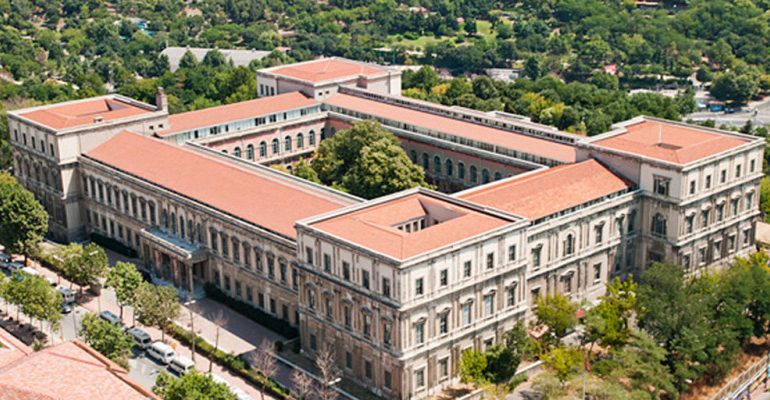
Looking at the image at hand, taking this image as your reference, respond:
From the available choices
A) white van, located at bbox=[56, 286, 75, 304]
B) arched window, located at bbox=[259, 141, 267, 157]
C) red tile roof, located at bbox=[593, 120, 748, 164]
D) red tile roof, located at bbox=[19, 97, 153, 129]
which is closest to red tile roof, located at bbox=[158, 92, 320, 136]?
arched window, located at bbox=[259, 141, 267, 157]

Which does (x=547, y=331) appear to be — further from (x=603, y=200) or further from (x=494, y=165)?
(x=494, y=165)

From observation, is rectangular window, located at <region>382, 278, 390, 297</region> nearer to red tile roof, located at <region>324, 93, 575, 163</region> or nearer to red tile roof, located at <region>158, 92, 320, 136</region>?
red tile roof, located at <region>324, 93, 575, 163</region>

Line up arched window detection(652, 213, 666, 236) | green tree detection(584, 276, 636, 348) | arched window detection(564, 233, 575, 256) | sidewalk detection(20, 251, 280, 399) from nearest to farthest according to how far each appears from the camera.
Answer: sidewalk detection(20, 251, 280, 399) → green tree detection(584, 276, 636, 348) → arched window detection(564, 233, 575, 256) → arched window detection(652, 213, 666, 236)

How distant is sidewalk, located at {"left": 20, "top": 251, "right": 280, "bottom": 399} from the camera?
98.7 metres

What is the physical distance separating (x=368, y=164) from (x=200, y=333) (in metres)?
33.4

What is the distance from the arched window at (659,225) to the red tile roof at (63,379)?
64458 millimetres

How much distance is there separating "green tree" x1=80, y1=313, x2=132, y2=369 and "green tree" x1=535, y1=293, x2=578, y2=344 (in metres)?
40.7

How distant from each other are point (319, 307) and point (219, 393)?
652 inches

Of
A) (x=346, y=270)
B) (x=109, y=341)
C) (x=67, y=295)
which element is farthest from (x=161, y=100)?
(x=346, y=270)

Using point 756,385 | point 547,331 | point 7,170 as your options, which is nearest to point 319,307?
point 547,331

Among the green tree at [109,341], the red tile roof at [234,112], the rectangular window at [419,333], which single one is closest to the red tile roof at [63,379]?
the green tree at [109,341]

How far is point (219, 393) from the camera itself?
84.6 m

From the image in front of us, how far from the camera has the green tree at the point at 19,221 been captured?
125125mm

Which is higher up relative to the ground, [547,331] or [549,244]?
[549,244]
